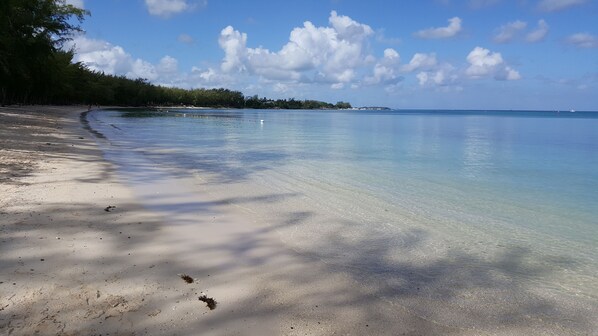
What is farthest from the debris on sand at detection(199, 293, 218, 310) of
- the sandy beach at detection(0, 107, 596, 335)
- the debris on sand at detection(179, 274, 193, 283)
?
the debris on sand at detection(179, 274, 193, 283)

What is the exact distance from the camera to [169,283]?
393cm

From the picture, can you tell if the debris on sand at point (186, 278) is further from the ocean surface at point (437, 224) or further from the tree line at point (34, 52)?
the tree line at point (34, 52)

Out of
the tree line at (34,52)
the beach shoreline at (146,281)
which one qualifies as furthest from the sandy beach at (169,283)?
the tree line at (34,52)

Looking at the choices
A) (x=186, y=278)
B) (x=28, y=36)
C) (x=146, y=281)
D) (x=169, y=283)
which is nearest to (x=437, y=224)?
(x=186, y=278)

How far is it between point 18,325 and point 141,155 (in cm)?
1259

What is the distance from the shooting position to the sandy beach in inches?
128

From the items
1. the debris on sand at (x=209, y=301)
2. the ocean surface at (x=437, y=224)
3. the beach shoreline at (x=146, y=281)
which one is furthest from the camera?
the ocean surface at (x=437, y=224)

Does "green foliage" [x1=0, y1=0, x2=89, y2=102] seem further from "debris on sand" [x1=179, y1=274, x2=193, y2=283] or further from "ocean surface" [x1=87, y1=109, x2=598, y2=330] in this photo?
"debris on sand" [x1=179, y1=274, x2=193, y2=283]

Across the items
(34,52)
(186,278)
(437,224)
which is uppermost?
(34,52)

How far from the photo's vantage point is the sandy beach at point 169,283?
10.6ft

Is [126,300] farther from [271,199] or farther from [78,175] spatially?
[78,175]

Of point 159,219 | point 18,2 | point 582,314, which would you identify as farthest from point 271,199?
point 18,2

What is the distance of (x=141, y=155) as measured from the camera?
14.9 meters

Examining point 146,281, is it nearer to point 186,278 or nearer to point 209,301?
point 186,278
